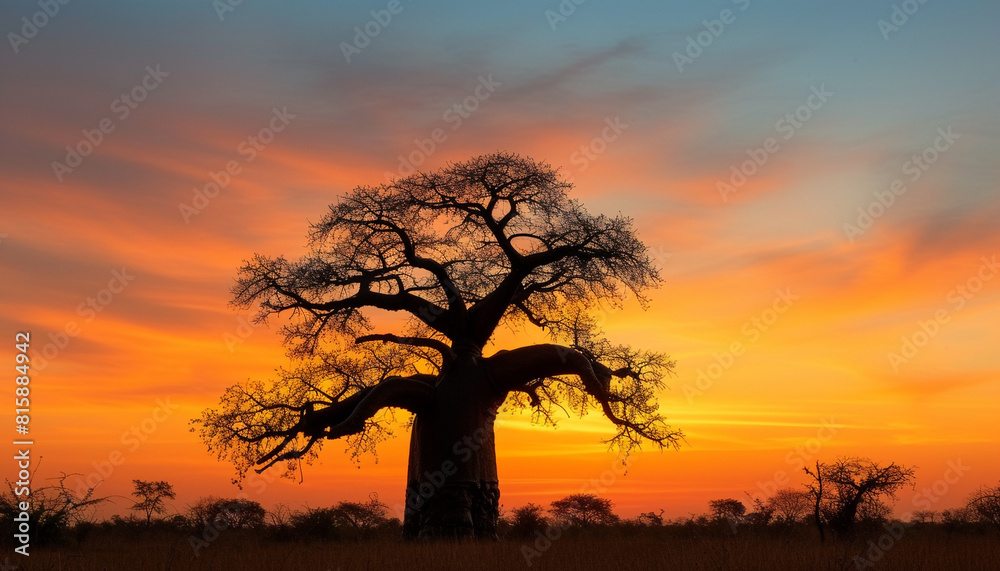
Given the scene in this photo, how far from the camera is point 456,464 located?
14.6 meters

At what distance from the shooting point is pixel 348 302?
51.4 feet

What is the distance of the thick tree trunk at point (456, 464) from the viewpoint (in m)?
14.5

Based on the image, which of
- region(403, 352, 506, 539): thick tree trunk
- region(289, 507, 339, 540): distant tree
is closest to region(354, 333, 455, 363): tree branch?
region(403, 352, 506, 539): thick tree trunk

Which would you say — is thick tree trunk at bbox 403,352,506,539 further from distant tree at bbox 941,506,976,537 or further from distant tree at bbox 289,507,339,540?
distant tree at bbox 941,506,976,537

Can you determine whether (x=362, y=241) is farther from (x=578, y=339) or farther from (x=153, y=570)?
(x=153, y=570)

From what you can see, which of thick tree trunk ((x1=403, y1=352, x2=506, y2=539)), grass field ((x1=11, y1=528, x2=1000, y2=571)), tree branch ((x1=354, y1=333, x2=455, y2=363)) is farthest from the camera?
tree branch ((x1=354, y1=333, x2=455, y2=363))

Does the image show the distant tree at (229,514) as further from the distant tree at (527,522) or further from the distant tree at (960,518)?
the distant tree at (960,518)

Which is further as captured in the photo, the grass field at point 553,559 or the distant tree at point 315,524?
the distant tree at point 315,524

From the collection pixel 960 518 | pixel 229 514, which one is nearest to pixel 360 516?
pixel 229 514

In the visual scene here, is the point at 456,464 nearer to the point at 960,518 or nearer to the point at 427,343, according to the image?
the point at 427,343

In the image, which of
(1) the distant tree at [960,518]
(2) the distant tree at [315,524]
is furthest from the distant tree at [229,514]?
(1) the distant tree at [960,518]

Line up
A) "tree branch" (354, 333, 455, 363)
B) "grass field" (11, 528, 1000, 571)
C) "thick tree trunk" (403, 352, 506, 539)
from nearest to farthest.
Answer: "grass field" (11, 528, 1000, 571) < "thick tree trunk" (403, 352, 506, 539) < "tree branch" (354, 333, 455, 363)

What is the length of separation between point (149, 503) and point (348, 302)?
8.64m

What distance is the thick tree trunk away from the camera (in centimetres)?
1446
